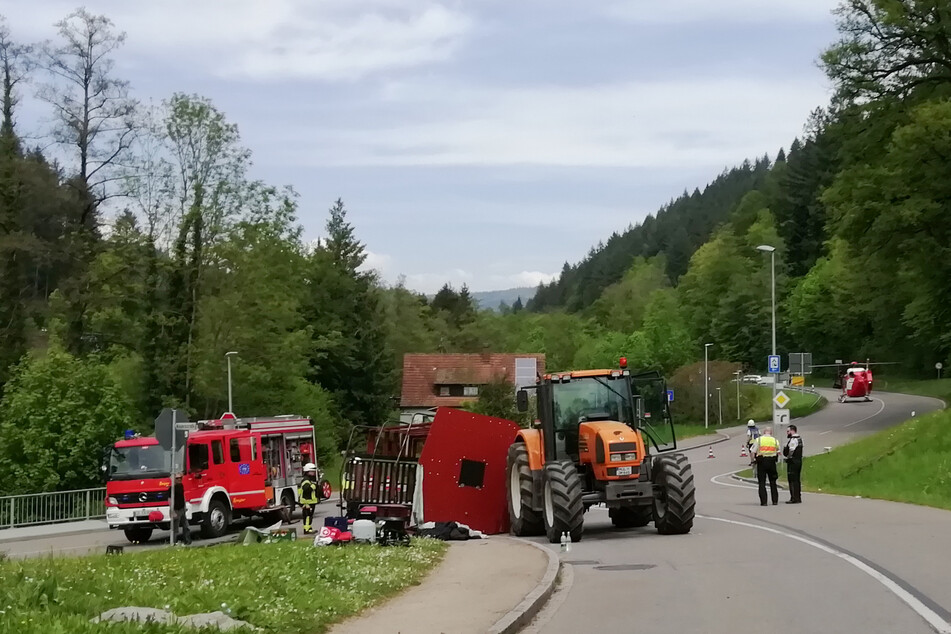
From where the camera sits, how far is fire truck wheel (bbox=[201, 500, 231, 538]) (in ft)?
89.5

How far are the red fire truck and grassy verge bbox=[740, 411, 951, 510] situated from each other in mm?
14437

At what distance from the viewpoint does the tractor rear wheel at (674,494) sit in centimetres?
1803

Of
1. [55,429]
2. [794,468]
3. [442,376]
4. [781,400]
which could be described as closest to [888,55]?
[781,400]

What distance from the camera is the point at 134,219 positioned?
47.1 meters

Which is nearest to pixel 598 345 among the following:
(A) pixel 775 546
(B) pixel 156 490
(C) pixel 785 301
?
(C) pixel 785 301

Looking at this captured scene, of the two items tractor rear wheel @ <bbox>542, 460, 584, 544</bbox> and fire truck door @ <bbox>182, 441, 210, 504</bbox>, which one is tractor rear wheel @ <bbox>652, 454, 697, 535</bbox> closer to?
tractor rear wheel @ <bbox>542, 460, 584, 544</bbox>

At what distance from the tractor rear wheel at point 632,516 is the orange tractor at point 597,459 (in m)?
0.02

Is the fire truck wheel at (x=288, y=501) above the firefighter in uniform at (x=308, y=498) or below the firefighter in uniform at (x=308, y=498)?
below

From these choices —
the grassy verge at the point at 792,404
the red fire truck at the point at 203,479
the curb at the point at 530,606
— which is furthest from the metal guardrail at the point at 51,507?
the grassy verge at the point at 792,404

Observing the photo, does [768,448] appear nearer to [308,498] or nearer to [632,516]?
[632,516]

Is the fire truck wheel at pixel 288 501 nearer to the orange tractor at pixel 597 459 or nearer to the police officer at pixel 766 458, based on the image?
the orange tractor at pixel 597 459

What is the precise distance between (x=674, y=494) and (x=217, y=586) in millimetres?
9535

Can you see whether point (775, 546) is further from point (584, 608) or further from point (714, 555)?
point (584, 608)

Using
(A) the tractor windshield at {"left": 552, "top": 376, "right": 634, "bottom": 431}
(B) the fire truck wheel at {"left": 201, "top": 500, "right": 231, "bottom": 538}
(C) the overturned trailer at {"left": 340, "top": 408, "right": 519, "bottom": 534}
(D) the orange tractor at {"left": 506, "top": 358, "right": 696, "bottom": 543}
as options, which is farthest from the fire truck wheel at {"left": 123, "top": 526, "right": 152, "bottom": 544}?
(A) the tractor windshield at {"left": 552, "top": 376, "right": 634, "bottom": 431}
